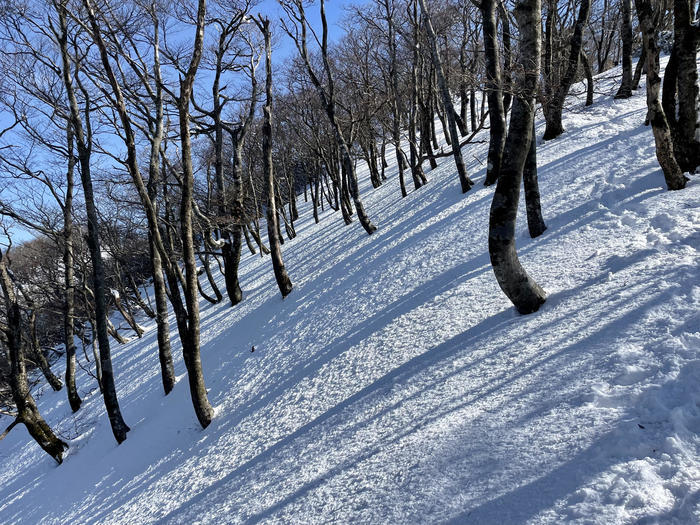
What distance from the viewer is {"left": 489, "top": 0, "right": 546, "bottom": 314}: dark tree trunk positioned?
13.2ft

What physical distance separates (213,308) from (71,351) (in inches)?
193

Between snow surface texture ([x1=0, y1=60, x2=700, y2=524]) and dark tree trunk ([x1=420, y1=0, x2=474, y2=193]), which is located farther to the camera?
dark tree trunk ([x1=420, y1=0, x2=474, y2=193])

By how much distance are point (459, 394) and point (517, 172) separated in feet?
Result: 8.58

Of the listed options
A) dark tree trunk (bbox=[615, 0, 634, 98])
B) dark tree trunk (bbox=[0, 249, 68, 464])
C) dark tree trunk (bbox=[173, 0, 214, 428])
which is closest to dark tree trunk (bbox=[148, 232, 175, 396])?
dark tree trunk (bbox=[173, 0, 214, 428])

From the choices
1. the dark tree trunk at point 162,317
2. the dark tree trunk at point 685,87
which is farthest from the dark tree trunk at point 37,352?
the dark tree trunk at point 685,87

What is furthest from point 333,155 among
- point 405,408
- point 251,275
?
point 405,408

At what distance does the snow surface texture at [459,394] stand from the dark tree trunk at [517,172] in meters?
0.41

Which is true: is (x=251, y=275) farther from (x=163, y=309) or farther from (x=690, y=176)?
(x=690, y=176)

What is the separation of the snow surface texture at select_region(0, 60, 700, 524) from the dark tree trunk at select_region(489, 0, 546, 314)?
408mm

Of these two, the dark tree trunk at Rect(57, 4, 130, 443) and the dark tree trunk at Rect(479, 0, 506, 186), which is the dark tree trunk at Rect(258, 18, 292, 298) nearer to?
the dark tree trunk at Rect(57, 4, 130, 443)

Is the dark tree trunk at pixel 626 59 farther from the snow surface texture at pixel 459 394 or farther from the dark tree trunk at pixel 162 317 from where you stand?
the dark tree trunk at pixel 162 317

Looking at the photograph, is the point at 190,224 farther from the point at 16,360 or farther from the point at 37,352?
the point at 37,352

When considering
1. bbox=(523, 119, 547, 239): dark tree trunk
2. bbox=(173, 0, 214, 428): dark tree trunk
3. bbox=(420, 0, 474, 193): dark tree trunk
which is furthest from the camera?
bbox=(420, 0, 474, 193): dark tree trunk

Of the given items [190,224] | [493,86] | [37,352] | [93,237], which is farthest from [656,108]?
[37,352]
